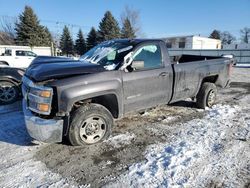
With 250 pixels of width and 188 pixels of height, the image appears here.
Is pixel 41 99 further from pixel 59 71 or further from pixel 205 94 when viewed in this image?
pixel 205 94

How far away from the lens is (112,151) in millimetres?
3947

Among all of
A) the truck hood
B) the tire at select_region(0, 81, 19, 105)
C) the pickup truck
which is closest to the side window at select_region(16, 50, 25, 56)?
the pickup truck

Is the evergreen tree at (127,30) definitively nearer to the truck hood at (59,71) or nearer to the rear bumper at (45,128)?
the truck hood at (59,71)

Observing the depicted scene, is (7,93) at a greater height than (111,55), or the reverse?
(111,55)

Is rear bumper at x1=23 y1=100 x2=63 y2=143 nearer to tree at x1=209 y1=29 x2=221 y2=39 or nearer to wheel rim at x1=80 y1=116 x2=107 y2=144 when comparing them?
wheel rim at x1=80 y1=116 x2=107 y2=144

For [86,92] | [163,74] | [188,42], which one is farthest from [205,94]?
[188,42]

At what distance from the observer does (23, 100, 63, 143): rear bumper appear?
12.0ft

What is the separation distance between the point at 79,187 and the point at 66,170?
49 cm

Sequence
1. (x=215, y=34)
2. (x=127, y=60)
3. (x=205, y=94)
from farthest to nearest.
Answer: (x=215, y=34), (x=205, y=94), (x=127, y=60)

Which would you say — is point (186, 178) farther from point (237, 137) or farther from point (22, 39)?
point (22, 39)

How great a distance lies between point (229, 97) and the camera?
25.6 ft

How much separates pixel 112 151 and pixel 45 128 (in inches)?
44.7

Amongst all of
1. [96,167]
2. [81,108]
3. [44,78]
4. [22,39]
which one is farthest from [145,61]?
[22,39]

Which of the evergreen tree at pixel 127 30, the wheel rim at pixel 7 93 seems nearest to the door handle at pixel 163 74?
the wheel rim at pixel 7 93
